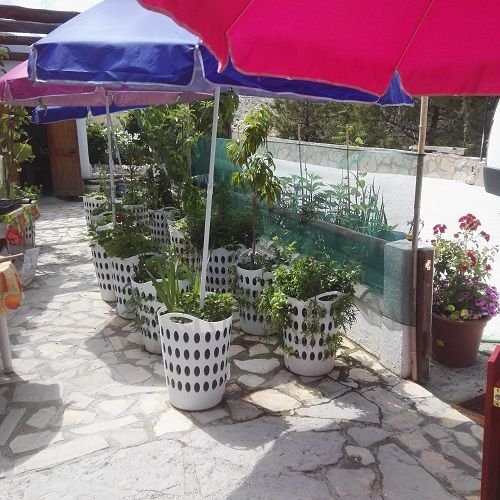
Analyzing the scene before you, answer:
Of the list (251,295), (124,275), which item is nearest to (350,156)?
(251,295)

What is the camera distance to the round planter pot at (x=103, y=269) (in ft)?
15.5

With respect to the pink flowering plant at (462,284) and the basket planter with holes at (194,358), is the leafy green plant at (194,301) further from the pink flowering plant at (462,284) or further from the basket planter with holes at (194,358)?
the pink flowering plant at (462,284)

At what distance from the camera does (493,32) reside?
5.80 ft

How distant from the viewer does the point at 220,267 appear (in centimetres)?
477

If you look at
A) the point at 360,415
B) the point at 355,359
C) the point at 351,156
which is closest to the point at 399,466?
the point at 360,415

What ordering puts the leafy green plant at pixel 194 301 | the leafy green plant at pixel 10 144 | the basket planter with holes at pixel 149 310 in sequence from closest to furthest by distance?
1. the leafy green plant at pixel 194 301
2. the basket planter with holes at pixel 149 310
3. the leafy green plant at pixel 10 144

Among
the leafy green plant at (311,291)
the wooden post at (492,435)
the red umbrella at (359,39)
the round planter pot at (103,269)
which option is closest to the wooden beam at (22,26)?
the round planter pot at (103,269)

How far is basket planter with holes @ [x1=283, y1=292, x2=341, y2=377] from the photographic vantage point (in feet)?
11.1

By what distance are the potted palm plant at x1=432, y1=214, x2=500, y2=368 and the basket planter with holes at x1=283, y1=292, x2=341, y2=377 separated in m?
0.81

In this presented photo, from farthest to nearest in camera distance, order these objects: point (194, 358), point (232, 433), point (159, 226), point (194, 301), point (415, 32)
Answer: point (159, 226), point (194, 301), point (194, 358), point (232, 433), point (415, 32)

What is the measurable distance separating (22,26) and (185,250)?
7297 millimetres

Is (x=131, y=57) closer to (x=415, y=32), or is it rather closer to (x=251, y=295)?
(x=415, y=32)

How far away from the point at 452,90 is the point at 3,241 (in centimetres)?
518

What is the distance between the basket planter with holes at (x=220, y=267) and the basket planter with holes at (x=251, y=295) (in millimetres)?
526
